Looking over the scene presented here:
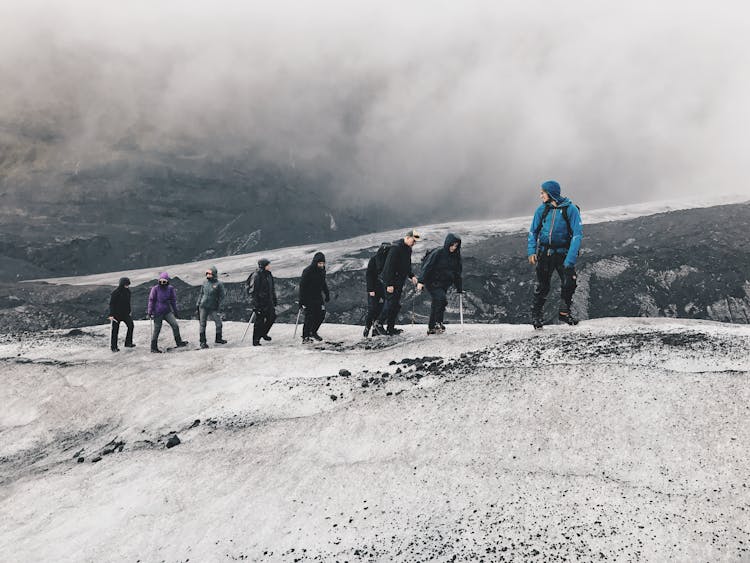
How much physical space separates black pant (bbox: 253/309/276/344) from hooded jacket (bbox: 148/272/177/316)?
214cm

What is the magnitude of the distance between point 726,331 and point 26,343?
14549 mm

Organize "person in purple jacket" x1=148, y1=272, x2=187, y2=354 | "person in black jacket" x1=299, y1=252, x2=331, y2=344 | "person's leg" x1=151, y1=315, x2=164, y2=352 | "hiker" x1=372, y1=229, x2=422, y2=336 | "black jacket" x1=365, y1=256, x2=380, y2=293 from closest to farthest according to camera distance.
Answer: "hiker" x1=372, y1=229, x2=422, y2=336 < "black jacket" x1=365, y1=256, x2=380, y2=293 < "person in black jacket" x1=299, y1=252, x2=331, y2=344 < "person's leg" x1=151, y1=315, x2=164, y2=352 < "person in purple jacket" x1=148, y1=272, x2=187, y2=354

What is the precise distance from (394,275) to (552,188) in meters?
3.48

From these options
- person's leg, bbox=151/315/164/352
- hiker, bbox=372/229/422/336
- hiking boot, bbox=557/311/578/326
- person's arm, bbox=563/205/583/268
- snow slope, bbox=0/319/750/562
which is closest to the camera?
snow slope, bbox=0/319/750/562

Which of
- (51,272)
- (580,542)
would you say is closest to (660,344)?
(580,542)

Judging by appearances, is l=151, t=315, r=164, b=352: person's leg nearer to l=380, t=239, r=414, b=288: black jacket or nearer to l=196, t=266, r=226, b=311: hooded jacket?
l=196, t=266, r=226, b=311: hooded jacket

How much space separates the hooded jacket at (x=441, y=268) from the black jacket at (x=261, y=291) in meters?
3.78

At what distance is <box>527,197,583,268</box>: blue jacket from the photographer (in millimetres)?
8828

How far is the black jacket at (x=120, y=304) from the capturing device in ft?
45.1

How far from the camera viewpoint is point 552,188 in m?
8.83

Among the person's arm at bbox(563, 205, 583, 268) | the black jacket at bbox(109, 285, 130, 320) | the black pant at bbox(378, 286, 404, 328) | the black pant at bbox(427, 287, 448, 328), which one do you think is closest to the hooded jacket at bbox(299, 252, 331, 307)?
the black pant at bbox(378, 286, 404, 328)

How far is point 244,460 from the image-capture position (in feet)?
20.3

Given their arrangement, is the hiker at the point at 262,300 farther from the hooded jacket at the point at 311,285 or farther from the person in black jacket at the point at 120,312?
the person in black jacket at the point at 120,312

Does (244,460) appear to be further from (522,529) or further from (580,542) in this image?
(580,542)
